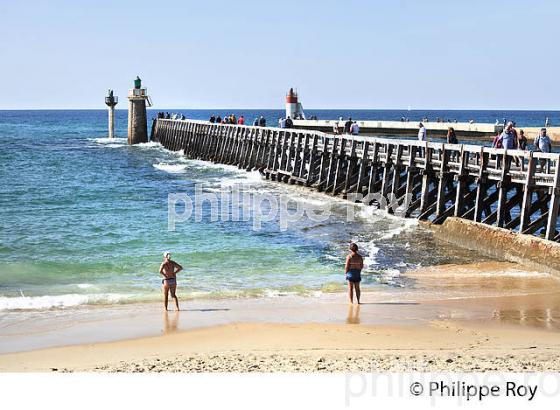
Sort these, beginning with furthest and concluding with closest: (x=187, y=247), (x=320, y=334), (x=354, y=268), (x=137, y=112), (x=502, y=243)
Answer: (x=137, y=112)
(x=187, y=247)
(x=502, y=243)
(x=354, y=268)
(x=320, y=334)

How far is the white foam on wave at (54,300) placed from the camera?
1455cm

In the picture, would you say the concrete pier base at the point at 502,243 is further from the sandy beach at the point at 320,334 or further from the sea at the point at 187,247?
the sandy beach at the point at 320,334

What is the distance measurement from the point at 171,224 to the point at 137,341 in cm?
1370

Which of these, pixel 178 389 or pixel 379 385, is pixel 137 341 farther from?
pixel 379 385

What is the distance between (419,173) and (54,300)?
39.4 ft

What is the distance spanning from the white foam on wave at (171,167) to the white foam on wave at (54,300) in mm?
30947

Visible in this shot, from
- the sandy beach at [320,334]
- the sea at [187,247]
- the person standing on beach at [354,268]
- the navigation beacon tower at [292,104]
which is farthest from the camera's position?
the navigation beacon tower at [292,104]

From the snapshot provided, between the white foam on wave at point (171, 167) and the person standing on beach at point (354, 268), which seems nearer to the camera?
the person standing on beach at point (354, 268)

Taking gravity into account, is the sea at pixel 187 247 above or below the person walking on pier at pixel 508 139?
below

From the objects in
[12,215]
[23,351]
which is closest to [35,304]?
[23,351]

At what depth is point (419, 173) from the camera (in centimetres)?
A: 2331

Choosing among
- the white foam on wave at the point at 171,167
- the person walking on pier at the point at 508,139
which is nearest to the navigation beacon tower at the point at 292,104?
the white foam on wave at the point at 171,167

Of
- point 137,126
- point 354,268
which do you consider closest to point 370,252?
point 354,268

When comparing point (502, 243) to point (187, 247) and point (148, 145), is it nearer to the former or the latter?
point (187, 247)
